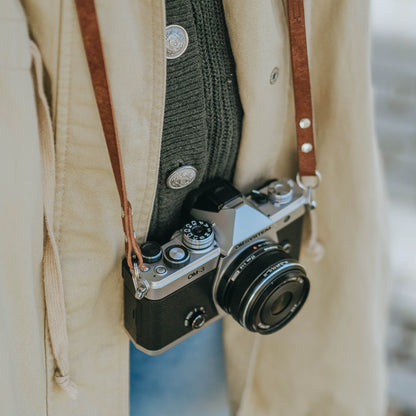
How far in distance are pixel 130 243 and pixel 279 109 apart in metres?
0.20

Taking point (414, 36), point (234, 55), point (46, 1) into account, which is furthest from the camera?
point (414, 36)

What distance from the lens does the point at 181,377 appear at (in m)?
0.59

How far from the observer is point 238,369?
25.2 inches

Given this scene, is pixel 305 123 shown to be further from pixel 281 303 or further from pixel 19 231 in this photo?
pixel 19 231

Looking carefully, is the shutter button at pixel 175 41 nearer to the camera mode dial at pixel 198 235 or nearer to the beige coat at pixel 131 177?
the beige coat at pixel 131 177

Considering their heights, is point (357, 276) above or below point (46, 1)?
below

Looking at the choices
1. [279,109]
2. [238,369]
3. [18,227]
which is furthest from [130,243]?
[238,369]

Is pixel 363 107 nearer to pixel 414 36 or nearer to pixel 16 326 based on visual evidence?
pixel 16 326

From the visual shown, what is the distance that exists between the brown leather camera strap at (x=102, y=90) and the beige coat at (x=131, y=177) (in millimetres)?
11

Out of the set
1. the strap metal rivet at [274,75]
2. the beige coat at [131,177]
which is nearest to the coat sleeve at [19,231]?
the beige coat at [131,177]

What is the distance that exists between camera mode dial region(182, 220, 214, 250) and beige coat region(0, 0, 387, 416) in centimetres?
4

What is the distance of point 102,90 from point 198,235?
17 cm

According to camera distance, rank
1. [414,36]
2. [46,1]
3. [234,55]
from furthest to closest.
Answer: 1. [414,36]
2. [234,55]
3. [46,1]

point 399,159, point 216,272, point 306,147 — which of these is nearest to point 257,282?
point 216,272
